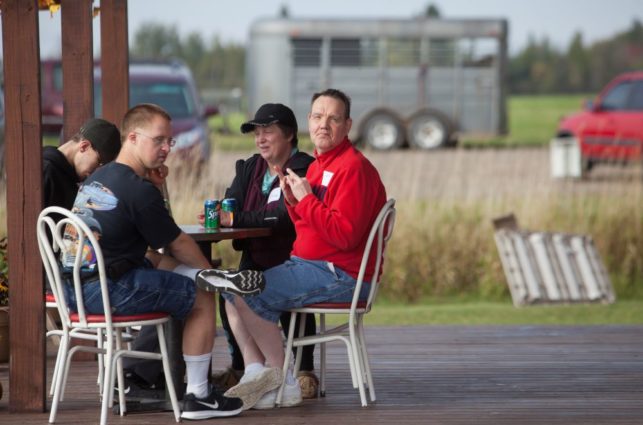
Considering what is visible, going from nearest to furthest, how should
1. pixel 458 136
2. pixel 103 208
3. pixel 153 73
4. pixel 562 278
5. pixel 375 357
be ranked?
pixel 103 208 < pixel 375 357 < pixel 562 278 < pixel 153 73 < pixel 458 136

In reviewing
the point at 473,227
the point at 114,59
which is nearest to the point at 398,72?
the point at 473,227

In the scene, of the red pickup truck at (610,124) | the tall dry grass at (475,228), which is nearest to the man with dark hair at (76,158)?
the tall dry grass at (475,228)

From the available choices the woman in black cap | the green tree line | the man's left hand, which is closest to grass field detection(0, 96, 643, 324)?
the woman in black cap

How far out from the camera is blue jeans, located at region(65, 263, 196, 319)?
4320mm

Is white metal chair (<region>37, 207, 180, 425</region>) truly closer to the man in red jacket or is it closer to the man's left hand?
the man in red jacket

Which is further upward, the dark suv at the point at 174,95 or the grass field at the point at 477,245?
the dark suv at the point at 174,95

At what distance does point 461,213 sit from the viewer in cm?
992

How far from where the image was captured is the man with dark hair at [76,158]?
5066mm

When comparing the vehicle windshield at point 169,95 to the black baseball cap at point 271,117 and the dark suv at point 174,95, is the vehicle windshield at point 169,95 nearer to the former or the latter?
the dark suv at point 174,95

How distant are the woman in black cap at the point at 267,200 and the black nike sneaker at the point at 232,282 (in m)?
0.65

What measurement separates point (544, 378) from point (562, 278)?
12.5ft

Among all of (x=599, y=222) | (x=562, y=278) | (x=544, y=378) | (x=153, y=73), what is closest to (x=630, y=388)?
(x=544, y=378)

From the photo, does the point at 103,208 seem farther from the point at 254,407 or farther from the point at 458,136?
the point at 458,136

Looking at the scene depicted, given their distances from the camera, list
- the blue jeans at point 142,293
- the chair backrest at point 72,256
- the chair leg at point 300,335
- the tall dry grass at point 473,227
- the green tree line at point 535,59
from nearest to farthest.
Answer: the chair backrest at point 72,256 < the blue jeans at point 142,293 < the chair leg at point 300,335 < the tall dry grass at point 473,227 < the green tree line at point 535,59
